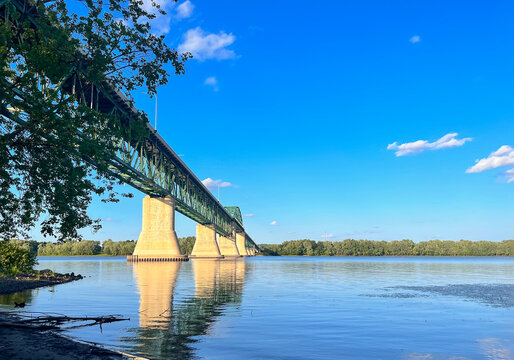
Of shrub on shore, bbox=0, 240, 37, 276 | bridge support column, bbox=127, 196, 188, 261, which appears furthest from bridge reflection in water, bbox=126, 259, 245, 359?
bridge support column, bbox=127, 196, 188, 261

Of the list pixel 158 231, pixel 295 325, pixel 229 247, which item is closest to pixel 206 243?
pixel 229 247

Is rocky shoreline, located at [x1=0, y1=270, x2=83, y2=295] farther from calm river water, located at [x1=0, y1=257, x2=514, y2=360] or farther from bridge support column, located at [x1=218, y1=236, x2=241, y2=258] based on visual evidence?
bridge support column, located at [x1=218, y1=236, x2=241, y2=258]

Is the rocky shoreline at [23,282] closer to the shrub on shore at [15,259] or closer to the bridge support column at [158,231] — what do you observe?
the shrub on shore at [15,259]

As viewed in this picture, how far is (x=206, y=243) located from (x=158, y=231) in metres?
53.2

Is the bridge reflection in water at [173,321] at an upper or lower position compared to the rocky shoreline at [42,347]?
lower

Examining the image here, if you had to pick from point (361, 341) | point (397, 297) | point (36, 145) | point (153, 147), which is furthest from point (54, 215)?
point (153, 147)

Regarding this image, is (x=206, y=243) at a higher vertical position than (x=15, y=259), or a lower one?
higher

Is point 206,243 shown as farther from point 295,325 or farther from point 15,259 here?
point 295,325

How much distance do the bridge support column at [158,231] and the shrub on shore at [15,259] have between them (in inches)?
1822

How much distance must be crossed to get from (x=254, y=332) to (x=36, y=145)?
10.1m

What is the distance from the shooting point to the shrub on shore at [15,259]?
39.4 meters

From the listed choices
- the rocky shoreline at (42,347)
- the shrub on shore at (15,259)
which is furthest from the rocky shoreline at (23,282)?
the rocky shoreline at (42,347)

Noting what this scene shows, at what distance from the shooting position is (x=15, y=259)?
41.4 m

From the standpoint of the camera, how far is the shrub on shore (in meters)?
39.4
